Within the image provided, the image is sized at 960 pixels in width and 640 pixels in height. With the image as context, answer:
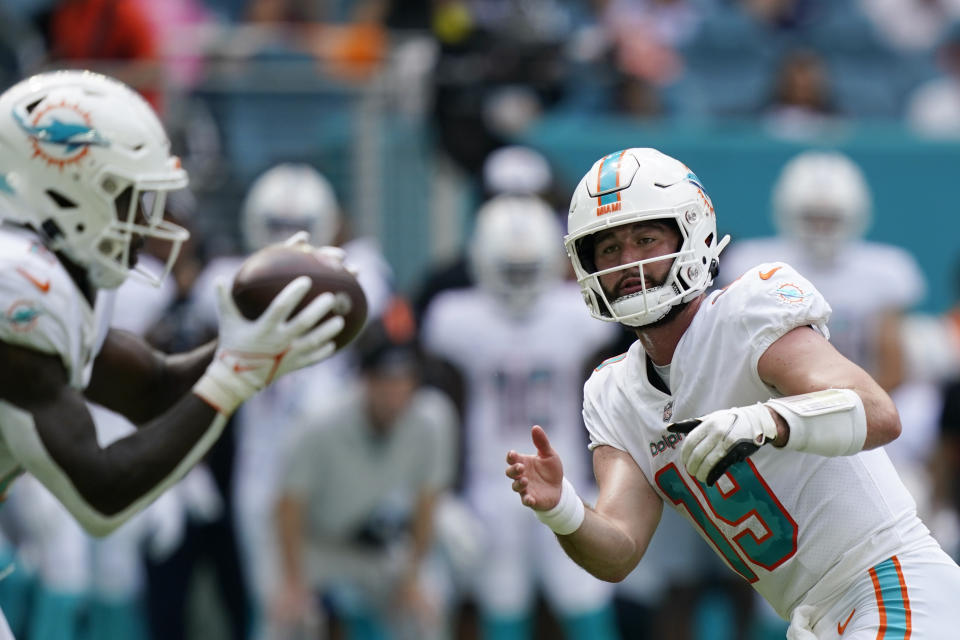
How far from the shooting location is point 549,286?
7.49m

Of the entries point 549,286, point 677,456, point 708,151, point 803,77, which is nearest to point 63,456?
point 677,456

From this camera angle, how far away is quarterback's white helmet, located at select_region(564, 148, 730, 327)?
11.3 ft

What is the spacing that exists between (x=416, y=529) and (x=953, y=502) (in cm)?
224

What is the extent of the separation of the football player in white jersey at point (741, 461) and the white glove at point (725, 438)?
136 millimetres

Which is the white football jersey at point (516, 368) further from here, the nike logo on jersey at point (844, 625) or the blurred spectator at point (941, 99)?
the nike logo on jersey at point (844, 625)

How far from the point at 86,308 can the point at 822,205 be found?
14.5 feet

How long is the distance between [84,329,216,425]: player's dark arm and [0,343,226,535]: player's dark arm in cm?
41

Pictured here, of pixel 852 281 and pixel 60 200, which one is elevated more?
pixel 60 200

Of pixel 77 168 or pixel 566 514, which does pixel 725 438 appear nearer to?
pixel 566 514

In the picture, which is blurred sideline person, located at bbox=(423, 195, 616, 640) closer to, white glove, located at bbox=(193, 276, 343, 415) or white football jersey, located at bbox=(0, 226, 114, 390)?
white glove, located at bbox=(193, 276, 343, 415)

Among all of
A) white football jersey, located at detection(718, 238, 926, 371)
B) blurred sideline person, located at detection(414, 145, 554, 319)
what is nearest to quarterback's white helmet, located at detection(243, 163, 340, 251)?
blurred sideline person, located at detection(414, 145, 554, 319)

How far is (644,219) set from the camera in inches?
136

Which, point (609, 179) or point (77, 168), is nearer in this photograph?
point (609, 179)

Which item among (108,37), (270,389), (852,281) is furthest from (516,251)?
(108,37)
